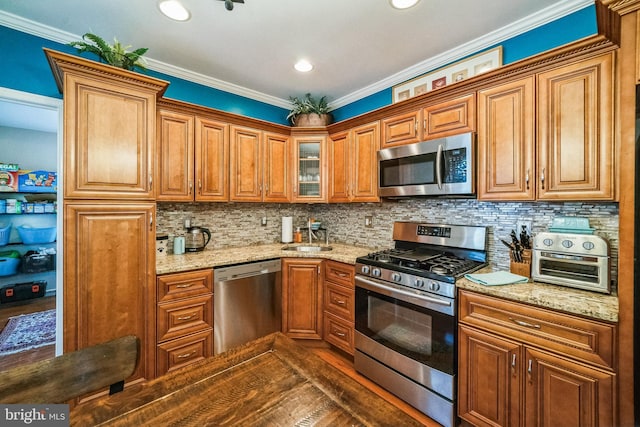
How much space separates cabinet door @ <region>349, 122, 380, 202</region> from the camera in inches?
103

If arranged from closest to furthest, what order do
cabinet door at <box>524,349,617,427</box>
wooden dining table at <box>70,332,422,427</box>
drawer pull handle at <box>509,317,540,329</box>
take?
wooden dining table at <box>70,332,422,427</box> → cabinet door at <box>524,349,617,427</box> → drawer pull handle at <box>509,317,540,329</box>

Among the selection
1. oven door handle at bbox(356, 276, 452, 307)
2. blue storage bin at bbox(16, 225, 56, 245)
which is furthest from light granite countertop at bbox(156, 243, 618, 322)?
blue storage bin at bbox(16, 225, 56, 245)

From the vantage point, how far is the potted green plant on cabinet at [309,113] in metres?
3.16

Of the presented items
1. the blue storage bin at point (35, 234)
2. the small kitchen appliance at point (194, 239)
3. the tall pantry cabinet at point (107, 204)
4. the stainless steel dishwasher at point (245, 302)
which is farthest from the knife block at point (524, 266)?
the blue storage bin at point (35, 234)

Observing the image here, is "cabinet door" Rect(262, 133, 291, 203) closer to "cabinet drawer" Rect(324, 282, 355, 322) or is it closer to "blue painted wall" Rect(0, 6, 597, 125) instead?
"cabinet drawer" Rect(324, 282, 355, 322)

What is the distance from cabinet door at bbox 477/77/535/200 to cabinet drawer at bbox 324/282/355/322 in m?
1.35

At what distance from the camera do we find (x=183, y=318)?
2.16m

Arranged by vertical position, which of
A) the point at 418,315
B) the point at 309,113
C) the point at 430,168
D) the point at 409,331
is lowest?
the point at 409,331

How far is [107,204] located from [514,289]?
8.70 ft

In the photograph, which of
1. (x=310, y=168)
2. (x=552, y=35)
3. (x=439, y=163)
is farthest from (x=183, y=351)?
(x=552, y=35)

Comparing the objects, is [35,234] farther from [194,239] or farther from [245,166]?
[245,166]

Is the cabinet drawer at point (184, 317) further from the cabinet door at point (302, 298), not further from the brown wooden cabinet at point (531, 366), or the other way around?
the brown wooden cabinet at point (531, 366)

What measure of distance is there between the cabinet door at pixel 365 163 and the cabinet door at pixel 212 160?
128 centimetres

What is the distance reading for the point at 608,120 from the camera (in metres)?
1.44
